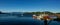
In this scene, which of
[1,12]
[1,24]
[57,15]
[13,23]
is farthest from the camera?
[13,23]

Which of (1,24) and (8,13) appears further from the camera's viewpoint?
(1,24)

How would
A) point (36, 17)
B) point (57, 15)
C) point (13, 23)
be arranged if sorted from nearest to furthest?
1. point (36, 17)
2. point (57, 15)
3. point (13, 23)

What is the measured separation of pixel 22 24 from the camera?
649 centimetres

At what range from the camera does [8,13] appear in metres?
3.28

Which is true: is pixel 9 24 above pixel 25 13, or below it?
below

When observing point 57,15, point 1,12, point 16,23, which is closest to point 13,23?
point 16,23

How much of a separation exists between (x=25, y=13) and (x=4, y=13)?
1.88 feet

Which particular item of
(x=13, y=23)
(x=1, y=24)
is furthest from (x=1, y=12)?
(x=13, y=23)

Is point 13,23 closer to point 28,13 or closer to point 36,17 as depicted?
point 28,13

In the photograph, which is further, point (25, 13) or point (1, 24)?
point (1, 24)

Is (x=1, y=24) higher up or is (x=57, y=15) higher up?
(x=57, y=15)

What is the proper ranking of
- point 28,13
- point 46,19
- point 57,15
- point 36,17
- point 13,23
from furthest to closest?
point 13,23
point 28,13
point 57,15
point 36,17
point 46,19

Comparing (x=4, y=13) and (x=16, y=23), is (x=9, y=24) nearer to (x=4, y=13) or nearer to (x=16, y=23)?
(x=16, y=23)

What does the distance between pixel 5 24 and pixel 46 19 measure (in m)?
4.75
